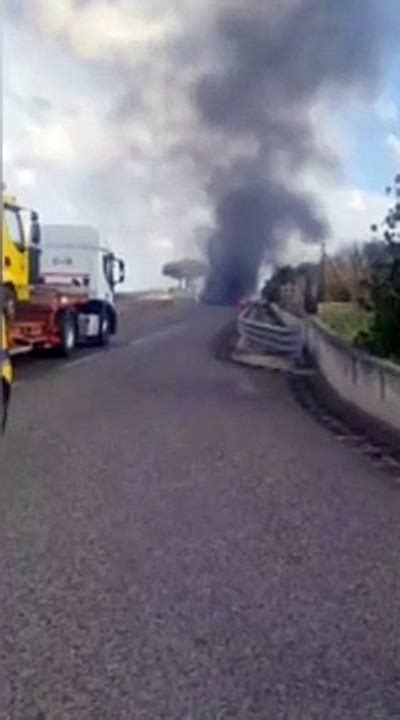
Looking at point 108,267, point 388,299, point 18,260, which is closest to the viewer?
point 388,299

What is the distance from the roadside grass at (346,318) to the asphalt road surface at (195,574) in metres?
5.80

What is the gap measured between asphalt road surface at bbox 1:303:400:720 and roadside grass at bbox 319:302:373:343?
5.80m

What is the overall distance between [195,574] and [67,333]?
749 inches

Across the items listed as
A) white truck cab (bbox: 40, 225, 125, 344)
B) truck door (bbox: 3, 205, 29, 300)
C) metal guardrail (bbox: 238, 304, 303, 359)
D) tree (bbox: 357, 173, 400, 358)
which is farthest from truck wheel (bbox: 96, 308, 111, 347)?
tree (bbox: 357, 173, 400, 358)

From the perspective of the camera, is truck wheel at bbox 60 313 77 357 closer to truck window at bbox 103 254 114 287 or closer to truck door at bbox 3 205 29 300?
truck door at bbox 3 205 29 300

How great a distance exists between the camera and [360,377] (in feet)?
51.2

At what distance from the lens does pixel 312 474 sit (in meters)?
10.2

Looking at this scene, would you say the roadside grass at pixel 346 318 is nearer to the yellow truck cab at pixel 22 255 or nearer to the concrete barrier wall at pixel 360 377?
the concrete barrier wall at pixel 360 377

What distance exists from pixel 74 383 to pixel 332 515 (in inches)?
424

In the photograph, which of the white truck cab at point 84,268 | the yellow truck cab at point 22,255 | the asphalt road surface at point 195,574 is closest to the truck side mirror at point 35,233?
the yellow truck cab at point 22,255

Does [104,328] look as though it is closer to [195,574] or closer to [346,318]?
[346,318]

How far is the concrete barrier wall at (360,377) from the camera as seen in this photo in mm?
13344

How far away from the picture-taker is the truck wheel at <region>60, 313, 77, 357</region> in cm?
2500

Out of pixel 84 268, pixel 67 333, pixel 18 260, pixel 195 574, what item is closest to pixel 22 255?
pixel 18 260
